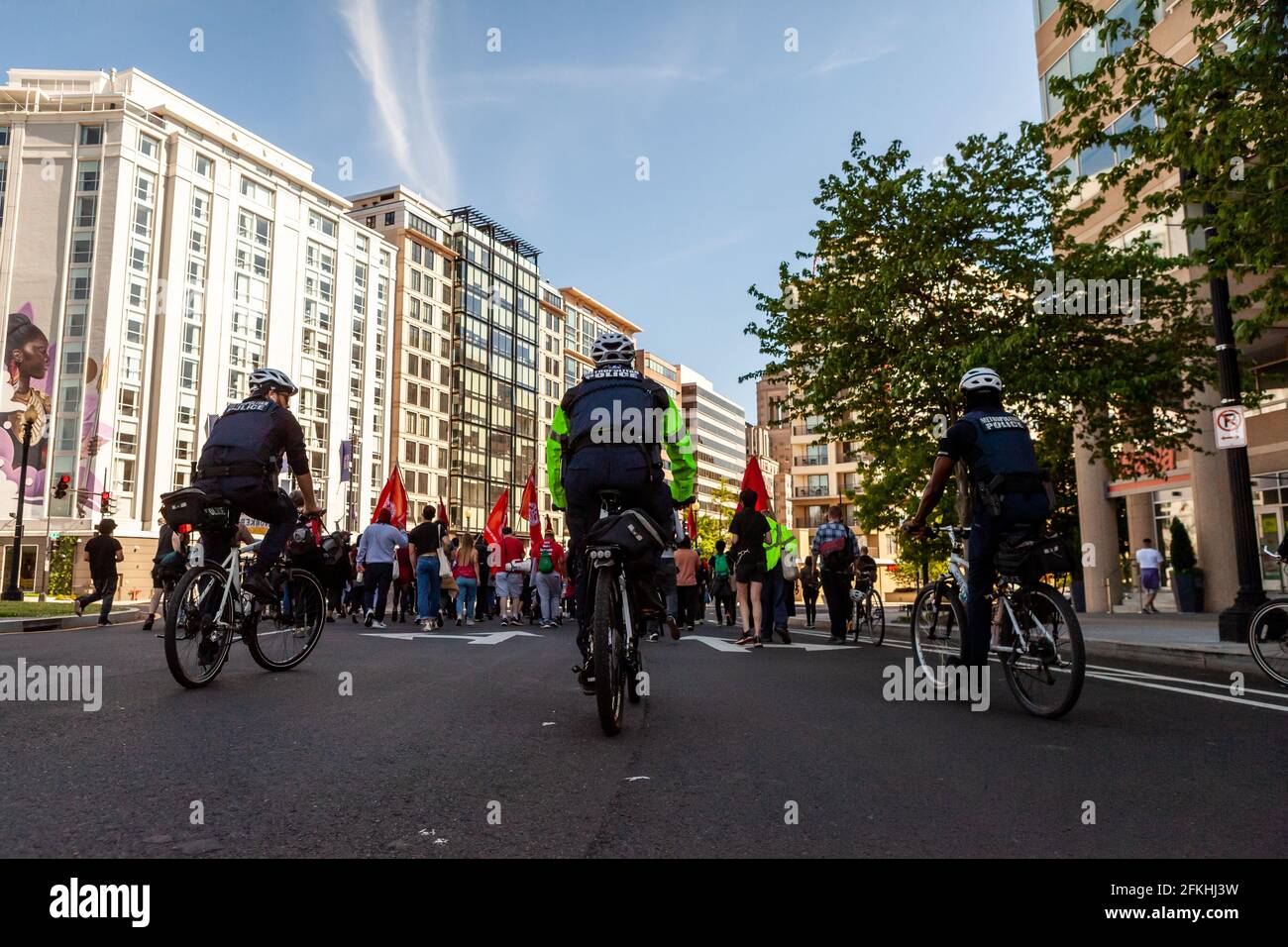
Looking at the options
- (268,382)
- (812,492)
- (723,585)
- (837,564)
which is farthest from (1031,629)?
(812,492)

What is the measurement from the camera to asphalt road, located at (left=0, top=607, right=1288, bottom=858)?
283 cm

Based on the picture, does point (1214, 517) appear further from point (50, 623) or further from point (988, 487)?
point (50, 623)

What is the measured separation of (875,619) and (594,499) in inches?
360

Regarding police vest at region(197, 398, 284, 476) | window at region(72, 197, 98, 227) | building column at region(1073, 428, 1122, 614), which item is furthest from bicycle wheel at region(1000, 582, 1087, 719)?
window at region(72, 197, 98, 227)

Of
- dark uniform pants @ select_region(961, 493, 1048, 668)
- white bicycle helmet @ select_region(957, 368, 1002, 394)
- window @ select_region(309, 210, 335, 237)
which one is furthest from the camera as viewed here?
window @ select_region(309, 210, 335, 237)

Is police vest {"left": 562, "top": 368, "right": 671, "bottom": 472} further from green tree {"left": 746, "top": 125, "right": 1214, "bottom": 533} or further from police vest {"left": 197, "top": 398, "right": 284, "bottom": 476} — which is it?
green tree {"left": 746, "top": 125, "right": 1214, "bottom": 533}

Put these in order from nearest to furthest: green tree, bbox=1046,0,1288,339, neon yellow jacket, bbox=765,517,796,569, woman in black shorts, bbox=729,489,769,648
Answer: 1. green tree, bbox=1046,0,1288,339
2. woman in black shorts, bbox=729,489,769,648
3. neon yellow jacket, bbox=765,517,796,569

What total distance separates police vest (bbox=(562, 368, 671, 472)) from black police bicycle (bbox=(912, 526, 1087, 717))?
2.39 meters

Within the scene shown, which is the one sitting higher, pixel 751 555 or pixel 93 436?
pixel 93 436

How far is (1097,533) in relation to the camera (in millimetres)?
25984

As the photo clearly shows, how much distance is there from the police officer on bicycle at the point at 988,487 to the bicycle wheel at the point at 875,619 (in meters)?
7.11

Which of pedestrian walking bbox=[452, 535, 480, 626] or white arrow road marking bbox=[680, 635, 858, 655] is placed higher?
Answer: pedestrian walking bbox=[452, 535, 480, 626]

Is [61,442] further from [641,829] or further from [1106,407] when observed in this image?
[641,829]

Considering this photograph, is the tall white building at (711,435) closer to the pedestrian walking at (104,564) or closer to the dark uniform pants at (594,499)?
the pedestrian walking at (104,564)
